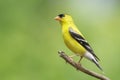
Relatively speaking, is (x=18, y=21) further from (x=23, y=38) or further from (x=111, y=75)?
(x=111, y=75)

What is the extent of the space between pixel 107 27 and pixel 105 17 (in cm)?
107

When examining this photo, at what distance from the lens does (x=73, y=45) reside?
13.6ft

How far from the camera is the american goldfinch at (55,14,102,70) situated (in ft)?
13.6

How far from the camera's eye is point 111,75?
23.9 feet

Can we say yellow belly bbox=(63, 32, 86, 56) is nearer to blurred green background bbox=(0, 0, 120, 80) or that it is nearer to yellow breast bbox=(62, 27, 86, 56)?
yellow breast bbox=(62, 27, 86, 56)

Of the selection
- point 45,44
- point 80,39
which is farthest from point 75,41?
point 45,44

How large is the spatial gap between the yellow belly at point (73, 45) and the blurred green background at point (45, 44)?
2627mm

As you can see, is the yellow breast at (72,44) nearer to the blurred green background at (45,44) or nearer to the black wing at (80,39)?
the black wing at (80,39)

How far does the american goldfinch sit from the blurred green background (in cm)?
253

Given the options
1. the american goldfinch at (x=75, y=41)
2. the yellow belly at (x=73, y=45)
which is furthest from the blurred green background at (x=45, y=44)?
the yellow belly at (x=73, y=45)

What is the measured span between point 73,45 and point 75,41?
0.14 m

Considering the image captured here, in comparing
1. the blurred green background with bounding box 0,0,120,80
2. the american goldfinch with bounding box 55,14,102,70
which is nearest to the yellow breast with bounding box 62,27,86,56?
the american goldfinch with bounding box 55,14,102,70

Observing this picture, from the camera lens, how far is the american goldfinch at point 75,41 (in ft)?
13.6

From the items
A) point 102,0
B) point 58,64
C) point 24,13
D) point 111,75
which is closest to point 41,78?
point 58,64
